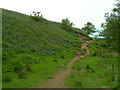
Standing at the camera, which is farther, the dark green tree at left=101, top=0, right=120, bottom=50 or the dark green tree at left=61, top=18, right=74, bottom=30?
the dark green tree at left=61, top=18, right=74, bottom=30

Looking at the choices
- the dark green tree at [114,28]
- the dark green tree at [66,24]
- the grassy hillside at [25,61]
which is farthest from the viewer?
the dark green tree at [66,24]

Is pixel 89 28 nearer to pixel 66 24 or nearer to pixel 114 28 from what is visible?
pixel 66 24

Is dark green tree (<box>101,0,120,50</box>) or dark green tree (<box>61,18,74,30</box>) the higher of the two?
dark green tree (<box>61,18,74,30</box>)

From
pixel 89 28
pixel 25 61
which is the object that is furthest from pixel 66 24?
pixel 25 61

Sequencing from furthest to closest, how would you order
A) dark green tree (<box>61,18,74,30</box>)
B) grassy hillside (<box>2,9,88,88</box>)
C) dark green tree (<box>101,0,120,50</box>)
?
dark green tree (<box>61,18,74,30</box>) < dark green tree (<box>101,0,120,50</box>) < grassy hillside (<box>2,9,88,88</box>)

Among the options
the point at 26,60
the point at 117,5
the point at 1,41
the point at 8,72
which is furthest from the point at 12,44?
the point at 117,5

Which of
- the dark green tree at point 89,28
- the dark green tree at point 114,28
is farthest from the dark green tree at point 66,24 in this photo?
the dark green tree at point 114,28

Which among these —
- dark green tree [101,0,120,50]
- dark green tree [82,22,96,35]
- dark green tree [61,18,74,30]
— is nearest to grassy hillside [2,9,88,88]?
dark green tree [101,0,120,50]

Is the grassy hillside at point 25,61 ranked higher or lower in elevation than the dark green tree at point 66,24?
lower

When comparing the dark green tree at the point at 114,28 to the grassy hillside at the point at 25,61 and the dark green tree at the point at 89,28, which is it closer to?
the grassy hillside at the point at 25,61

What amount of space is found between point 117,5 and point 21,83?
1863cm

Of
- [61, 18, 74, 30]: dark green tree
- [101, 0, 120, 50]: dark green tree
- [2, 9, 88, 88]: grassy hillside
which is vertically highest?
[61, 18, 74, 30]: dark green tree

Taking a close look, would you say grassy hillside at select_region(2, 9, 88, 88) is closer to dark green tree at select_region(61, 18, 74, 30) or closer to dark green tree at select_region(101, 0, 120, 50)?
dark green tree at select_region(101, 0, 120, 50)

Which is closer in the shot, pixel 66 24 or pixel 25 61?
pixel 25 61
